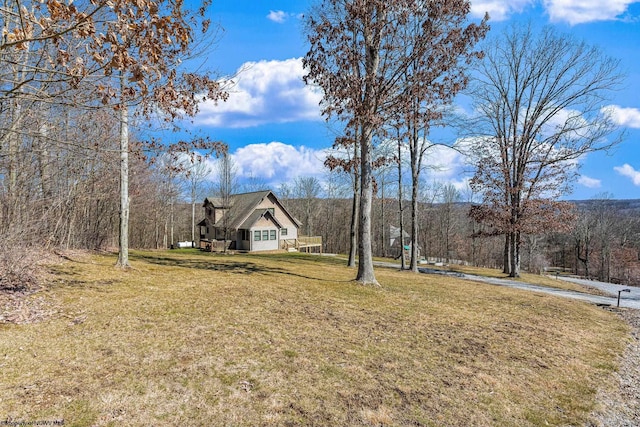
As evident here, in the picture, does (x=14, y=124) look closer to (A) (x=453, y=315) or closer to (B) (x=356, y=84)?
(B) (x=356, y=84)

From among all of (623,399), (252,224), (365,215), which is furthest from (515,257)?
(252,224)

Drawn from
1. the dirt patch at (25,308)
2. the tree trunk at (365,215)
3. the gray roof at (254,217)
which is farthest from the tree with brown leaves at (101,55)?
the gray roof at (254,217)

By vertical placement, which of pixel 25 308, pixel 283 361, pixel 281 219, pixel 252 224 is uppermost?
pixel 281 219

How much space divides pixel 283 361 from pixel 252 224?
2741cm

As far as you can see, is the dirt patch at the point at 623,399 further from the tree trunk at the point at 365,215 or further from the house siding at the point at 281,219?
the house siding at the point at 281,219

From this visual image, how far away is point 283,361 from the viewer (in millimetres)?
4520

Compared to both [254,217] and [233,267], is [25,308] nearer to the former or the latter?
[233,267]

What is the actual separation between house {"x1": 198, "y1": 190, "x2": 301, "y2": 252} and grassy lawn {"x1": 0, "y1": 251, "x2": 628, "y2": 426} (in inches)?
913

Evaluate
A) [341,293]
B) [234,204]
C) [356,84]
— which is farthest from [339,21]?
[234,204]

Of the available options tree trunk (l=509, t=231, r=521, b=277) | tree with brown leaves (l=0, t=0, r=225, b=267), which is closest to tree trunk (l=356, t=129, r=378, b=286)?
tree with brown leaves (l=0, t=0, r=225, b=267)

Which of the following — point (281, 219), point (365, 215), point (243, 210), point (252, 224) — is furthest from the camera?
point (281, 219)

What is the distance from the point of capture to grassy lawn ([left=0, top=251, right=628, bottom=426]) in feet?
11.1

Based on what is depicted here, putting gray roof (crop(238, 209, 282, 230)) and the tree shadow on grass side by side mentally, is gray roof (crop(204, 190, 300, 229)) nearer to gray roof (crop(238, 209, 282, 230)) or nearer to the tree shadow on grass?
gray roof (crop(238, 209, 282, 230))

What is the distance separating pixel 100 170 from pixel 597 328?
17268 mm
